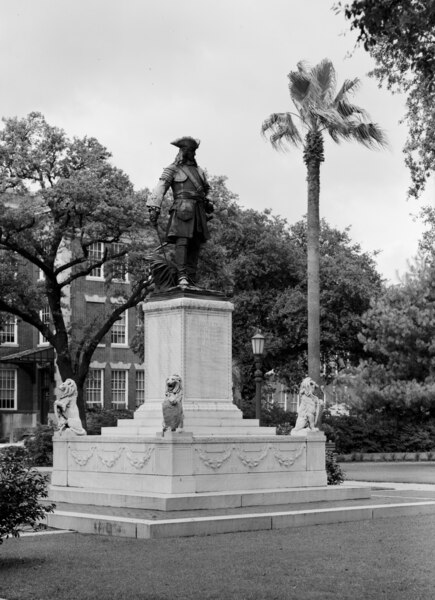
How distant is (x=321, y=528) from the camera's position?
634 inches

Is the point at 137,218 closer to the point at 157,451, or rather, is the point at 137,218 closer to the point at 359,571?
the point at 157,451

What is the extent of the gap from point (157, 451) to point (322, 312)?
34.7 m

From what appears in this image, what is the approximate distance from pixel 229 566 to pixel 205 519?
3.24 m

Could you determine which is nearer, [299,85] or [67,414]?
[67,414]

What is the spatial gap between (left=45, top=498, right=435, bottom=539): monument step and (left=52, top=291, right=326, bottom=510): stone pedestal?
0.86 meters

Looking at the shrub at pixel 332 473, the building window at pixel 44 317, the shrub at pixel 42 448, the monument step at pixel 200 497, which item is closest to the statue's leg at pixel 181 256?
the monument step at pixel 200 497

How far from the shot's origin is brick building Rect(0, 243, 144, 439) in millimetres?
57625

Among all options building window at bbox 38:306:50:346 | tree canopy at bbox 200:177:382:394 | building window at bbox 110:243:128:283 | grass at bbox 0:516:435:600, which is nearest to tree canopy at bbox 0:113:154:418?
building window at bbox 110:243:128:283

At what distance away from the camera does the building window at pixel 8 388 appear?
190 feet

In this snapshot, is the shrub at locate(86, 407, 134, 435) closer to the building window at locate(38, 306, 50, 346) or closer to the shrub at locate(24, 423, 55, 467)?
the shrub at locate(24, 423, 55, 467)

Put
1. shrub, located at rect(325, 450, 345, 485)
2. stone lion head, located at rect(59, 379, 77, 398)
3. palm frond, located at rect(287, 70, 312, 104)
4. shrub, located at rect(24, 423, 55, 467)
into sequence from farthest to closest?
1. palm frond, located at rect(287, 70, 312, 104)
2. shrub, located at rect(24, 423, 55, 467)
3. shrub, located at rect(325, 450, 345, 485)
4. stone lion head, located at rect(59, 379, 77, 398)

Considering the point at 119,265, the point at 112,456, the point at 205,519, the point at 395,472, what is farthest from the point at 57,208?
the point at 205,519

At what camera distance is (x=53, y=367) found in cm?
5772

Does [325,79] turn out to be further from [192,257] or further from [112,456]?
[112,456]
